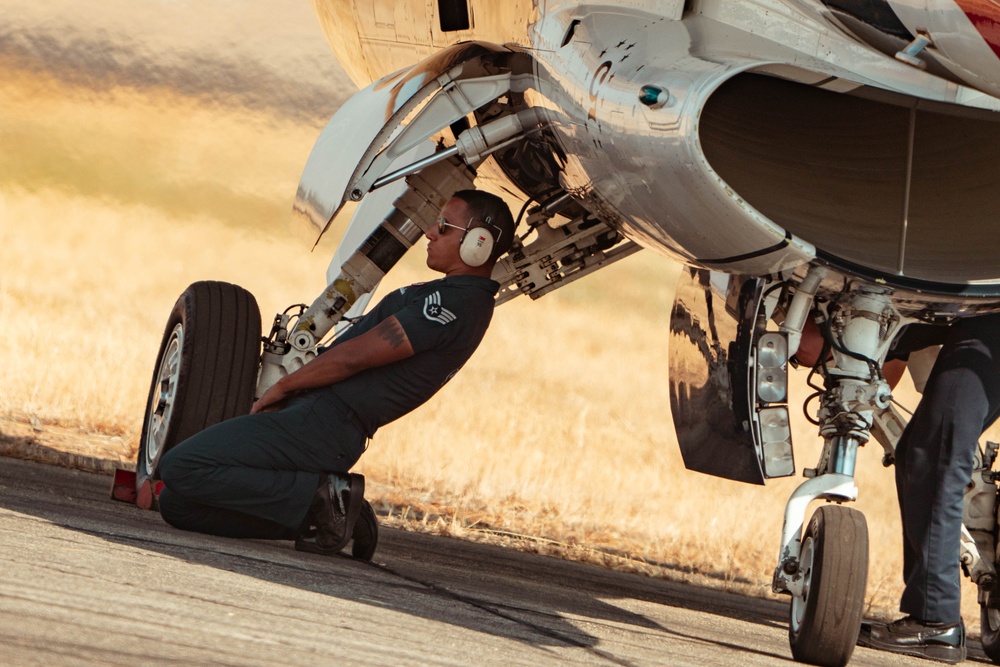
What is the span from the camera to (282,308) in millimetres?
18672

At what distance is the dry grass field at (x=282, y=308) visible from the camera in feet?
40.0

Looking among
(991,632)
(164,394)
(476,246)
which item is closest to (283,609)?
(476,246)

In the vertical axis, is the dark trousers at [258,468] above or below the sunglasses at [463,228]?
below

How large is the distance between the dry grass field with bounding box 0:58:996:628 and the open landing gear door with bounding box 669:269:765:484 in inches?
173

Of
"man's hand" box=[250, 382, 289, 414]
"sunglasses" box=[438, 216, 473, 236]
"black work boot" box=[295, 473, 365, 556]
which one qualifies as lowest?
"black work boot" box=[295, 473, 365, 556]

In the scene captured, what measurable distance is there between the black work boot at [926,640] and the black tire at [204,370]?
2980 millimetres

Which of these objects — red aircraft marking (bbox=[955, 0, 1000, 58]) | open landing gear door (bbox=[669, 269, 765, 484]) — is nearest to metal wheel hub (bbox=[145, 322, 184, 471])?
open landing gear door (bbox=[669, 269, 765, 484])

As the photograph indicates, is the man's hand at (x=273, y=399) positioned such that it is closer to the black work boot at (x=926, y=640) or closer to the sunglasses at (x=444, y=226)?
the sunglasses at (x=444, y=226)

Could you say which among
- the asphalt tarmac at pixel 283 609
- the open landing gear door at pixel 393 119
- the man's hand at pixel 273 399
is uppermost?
the open landing gear door at pixel 393 119

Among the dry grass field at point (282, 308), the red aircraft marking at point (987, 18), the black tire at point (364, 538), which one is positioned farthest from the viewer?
the dry grass field at point (282, 308)

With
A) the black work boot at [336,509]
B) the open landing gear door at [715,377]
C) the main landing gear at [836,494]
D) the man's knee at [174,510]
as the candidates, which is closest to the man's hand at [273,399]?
the black work boot at [336,509]

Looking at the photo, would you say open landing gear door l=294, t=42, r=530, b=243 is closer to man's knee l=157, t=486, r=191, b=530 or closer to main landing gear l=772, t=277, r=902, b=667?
man's knee l=157, t=486, r=191, b=530

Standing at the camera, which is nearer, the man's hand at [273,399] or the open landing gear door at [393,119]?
the man's hand at [273,399]

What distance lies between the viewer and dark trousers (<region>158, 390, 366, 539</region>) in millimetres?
5566
